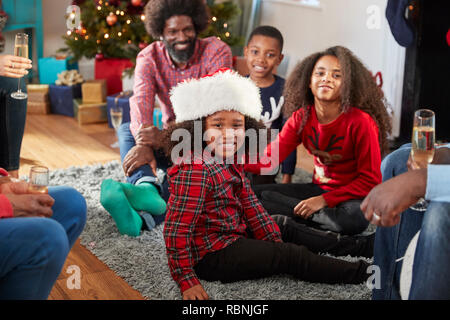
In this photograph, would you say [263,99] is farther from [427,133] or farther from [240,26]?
[240,26]

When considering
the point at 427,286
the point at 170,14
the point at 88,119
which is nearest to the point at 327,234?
the point at 427,286

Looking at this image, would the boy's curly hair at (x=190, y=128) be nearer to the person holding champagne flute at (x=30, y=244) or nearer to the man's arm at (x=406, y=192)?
the person holding champagne flute at (x=30, y=244)

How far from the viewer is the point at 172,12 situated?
2781 millimetres

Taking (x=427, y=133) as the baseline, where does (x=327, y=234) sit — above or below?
below

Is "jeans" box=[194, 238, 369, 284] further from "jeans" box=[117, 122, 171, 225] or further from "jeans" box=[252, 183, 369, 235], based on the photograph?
"jeans" box=[117, 122, 171, 225]

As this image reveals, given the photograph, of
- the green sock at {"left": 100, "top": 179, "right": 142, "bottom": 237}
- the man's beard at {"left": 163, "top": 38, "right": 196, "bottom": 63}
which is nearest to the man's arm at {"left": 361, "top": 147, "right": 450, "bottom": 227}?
the green sock at {"left": 100, "top": 179, "right": 142, "bottom": 237}

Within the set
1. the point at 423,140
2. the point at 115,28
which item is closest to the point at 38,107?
the point at 115,28

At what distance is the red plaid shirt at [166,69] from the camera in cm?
276

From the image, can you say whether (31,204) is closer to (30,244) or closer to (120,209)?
(30,244)

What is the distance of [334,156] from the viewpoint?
7.68 ft

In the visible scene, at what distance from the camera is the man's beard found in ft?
9.01

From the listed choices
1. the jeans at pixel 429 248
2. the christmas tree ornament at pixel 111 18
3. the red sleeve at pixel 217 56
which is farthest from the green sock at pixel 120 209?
the christmas tree ornament at pixel 111 18

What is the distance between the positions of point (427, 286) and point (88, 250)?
49.8 inches

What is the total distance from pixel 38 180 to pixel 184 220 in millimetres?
462
